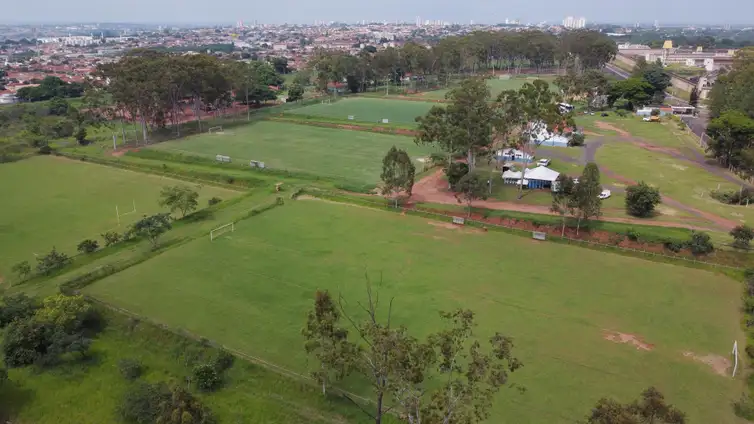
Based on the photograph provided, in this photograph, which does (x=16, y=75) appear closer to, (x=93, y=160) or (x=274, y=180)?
(x=93, y=160)

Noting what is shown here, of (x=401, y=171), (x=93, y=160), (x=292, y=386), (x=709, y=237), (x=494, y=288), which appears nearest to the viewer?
(x=292, y=386)

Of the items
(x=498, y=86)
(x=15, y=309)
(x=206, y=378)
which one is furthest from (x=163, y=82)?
(x=498, y=86)

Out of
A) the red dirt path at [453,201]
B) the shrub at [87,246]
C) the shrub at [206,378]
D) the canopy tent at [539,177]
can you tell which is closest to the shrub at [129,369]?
the shrub at [206,378]

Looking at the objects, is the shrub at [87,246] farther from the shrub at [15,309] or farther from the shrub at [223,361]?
the shrub at [223,361]

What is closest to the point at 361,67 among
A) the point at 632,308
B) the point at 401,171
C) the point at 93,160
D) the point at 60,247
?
the point at 93,160

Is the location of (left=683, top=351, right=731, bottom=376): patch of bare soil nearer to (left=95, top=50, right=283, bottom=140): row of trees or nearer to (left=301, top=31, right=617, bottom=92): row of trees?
(left=95, top=50, right=283, bottom=140): row of trees

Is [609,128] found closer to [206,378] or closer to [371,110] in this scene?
[371,110]

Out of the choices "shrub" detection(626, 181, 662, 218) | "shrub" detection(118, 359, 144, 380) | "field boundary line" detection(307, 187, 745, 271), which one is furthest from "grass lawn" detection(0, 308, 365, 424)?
"shrub" detection(626, 181, 662, 218)
